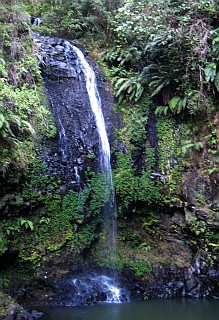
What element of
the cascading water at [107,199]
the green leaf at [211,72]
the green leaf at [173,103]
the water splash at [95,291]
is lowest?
the water splash at [95,291]

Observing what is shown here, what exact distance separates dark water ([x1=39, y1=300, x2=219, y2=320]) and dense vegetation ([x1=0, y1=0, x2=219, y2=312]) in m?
1.38

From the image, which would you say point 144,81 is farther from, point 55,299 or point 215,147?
point 55,299

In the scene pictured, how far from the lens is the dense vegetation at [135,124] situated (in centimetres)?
803

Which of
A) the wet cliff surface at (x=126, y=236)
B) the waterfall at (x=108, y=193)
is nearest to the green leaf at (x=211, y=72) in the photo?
the wet cliff surface at (x=126, y=236)

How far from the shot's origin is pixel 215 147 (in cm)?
957

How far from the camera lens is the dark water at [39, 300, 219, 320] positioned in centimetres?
690

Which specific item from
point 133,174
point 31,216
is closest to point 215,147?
point 133,174

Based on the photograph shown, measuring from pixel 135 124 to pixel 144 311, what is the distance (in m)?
5.28

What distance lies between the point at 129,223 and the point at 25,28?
23.0 feet

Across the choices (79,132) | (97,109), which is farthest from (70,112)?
(97,109)

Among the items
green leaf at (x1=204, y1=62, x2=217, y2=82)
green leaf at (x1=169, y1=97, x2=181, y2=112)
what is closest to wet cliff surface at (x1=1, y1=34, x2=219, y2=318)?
green leaf at (x1=169, y1=97, x2=181, y2=112)

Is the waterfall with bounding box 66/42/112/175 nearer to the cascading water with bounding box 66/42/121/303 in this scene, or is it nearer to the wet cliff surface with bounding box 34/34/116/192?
the cascading water with bounding box 66/42/121/303

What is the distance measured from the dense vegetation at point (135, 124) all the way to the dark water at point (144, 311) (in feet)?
4.52

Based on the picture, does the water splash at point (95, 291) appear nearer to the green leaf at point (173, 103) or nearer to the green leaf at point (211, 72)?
the green leaf at point (173, 103)
